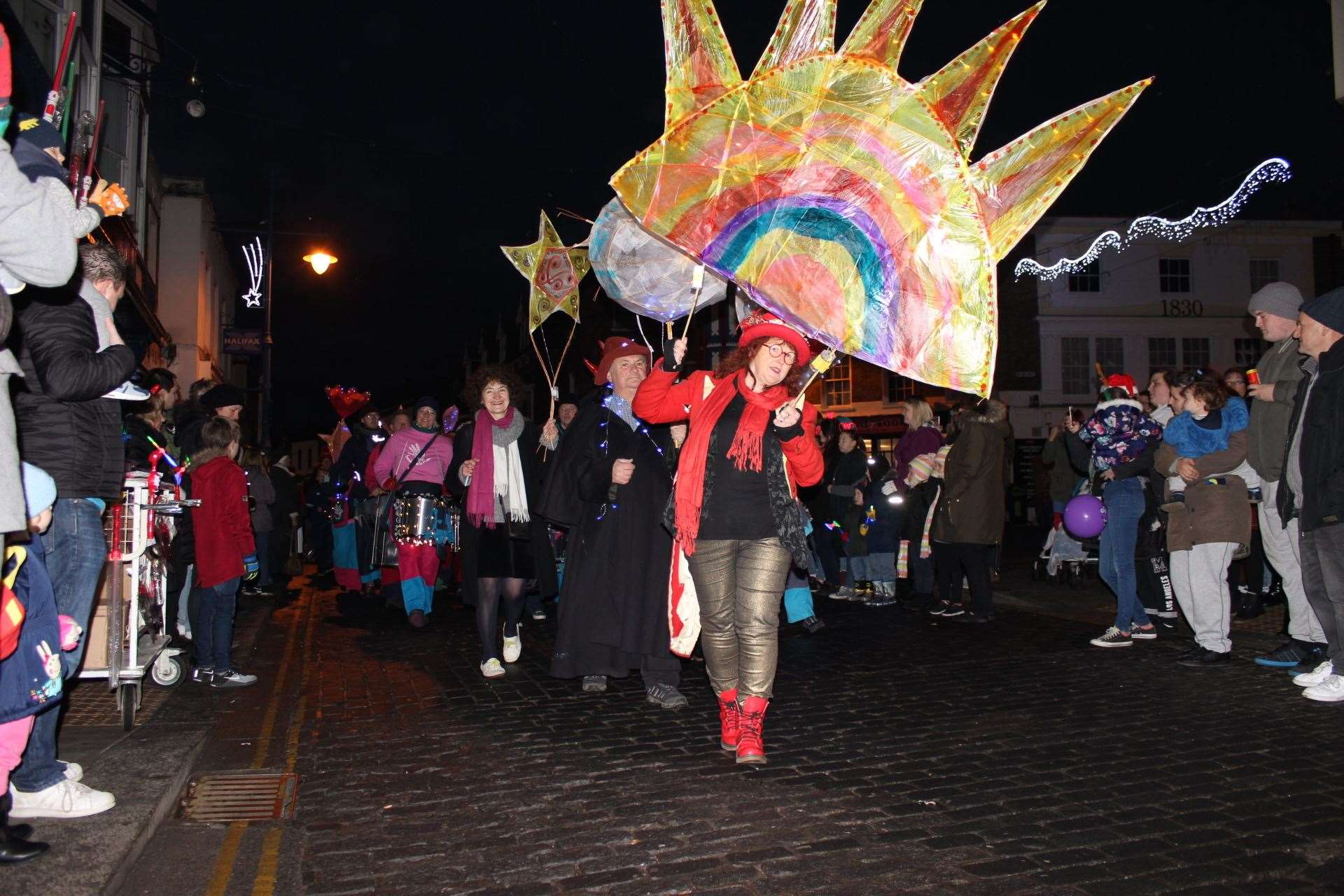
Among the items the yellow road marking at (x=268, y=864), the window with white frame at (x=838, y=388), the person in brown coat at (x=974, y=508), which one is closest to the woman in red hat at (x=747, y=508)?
the yellow road marking at (x=268, y=864)

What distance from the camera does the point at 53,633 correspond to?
339cm

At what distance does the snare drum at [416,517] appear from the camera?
951 centimetres

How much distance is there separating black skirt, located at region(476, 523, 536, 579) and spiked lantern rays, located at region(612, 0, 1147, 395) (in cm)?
317

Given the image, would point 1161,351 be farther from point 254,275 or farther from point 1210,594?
point 1210,594

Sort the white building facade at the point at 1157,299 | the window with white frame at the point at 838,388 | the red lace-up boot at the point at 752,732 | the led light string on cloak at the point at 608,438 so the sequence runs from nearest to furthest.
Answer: the red lace-up boot at the point at 752,732
the led light string on cloak at the point at 608,438
the white building facade at the point at 1157,299
the window with white frame at the point at 838,388

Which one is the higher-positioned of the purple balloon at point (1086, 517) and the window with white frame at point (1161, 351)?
the window with white frame at point (1161, 351)

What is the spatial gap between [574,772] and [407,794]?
0.74 m

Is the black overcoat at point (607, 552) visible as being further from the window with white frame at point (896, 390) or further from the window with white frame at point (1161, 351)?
the window with white frame at point (1161, 351)

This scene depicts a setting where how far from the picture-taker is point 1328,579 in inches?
228

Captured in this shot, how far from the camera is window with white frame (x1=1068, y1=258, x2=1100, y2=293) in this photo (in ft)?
117

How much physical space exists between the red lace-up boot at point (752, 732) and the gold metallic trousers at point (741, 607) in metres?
0.04

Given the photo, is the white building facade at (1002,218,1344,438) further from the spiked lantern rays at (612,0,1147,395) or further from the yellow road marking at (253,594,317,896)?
the spiked lantern rays at (612,0,1147,395)

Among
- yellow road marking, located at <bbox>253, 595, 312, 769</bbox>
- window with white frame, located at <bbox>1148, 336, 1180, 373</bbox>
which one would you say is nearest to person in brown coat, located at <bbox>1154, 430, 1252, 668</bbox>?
yellow road marking, located at <bbox>253, 595, 312, 769</bbox>

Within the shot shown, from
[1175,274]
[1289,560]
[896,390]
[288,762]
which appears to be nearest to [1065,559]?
[1289,560]
